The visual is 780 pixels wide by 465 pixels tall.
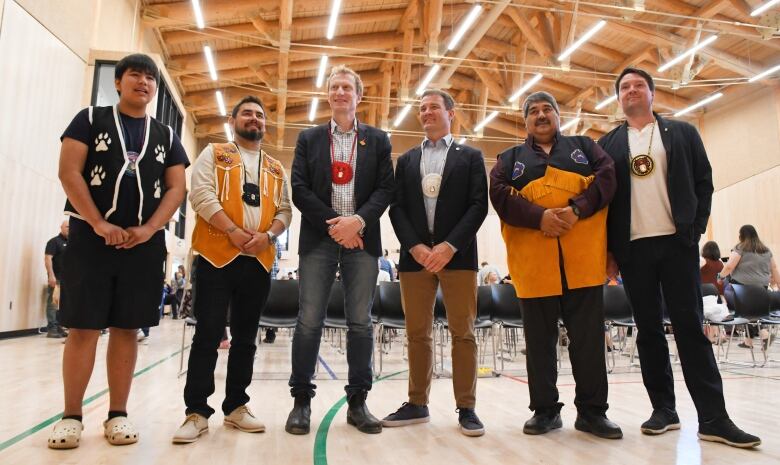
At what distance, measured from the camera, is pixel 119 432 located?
198cm

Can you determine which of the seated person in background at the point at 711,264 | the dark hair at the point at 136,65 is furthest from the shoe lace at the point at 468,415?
the seated person in background at the point at 711,264

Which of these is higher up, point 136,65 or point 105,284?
point 136,65

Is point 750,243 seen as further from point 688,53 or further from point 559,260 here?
point 688,53

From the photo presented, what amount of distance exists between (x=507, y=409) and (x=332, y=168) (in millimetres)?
1656

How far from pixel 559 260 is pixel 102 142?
2101mm

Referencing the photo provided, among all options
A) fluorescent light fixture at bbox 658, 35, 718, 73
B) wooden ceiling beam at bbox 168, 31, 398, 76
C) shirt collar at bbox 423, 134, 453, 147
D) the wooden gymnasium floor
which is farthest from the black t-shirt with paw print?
fluorescent light fixture at bbox 658, 35, 718, 73

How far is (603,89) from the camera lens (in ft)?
46.8

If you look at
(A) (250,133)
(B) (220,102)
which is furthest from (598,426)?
(B) (220,102)

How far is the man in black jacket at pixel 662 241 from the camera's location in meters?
2.26

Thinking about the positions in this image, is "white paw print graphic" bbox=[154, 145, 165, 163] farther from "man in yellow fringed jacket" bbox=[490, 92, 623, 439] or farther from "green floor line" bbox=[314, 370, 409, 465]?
"man in yellow fringed jacket" bbox=[490, 92, 623, 439]

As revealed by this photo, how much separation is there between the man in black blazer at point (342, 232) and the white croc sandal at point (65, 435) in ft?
2.66

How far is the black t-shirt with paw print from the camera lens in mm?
2102

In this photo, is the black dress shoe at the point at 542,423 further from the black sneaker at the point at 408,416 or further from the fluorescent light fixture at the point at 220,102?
the fluorescent light fixture at the point at 220,102

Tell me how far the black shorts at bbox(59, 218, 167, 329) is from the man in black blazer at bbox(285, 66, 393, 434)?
2.19 ft
